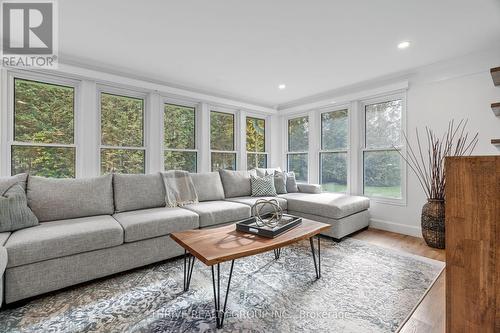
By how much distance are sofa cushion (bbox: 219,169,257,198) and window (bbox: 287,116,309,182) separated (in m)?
1.44

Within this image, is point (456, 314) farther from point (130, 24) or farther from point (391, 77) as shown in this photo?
point (391, 77)

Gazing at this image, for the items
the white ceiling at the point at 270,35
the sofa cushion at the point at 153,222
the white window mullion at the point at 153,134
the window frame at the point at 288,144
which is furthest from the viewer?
the window frame at the point at 288,144

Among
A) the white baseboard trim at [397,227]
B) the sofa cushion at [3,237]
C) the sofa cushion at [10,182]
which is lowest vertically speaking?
the white baseboard trim at [397,227]

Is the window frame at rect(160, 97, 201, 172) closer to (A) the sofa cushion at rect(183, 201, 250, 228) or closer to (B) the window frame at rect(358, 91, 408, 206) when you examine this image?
(A) the sofa cushion at rect(183, 201, 250, 228)

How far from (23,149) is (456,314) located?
12.8 feet

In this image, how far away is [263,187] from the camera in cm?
399

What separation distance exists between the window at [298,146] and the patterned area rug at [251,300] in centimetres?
270

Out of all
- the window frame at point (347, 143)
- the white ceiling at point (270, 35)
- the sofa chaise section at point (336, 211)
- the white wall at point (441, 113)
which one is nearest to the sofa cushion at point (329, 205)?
the sofa chaise section at point (336, 211)

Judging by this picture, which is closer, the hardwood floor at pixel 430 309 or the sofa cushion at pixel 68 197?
the hardwood floor at pixel 430 309

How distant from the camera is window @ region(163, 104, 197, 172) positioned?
3.83 metres

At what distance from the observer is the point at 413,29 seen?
2297 millimetres

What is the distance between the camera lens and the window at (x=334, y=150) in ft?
14.0

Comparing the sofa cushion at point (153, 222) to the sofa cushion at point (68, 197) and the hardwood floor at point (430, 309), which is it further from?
the hardwood floor at point (430, 309)

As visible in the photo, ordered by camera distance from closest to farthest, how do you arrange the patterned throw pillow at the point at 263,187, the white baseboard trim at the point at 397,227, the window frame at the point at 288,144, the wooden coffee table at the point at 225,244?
the wooden coffee table at the point at 225,244
the white baseboard trim at the point at 397,227
the patterned throw pillow at the point at 263,187
the window frame at the point at 288,144
